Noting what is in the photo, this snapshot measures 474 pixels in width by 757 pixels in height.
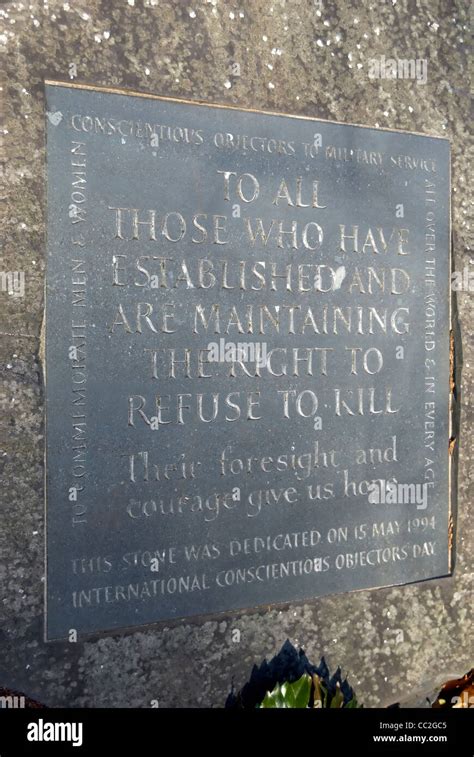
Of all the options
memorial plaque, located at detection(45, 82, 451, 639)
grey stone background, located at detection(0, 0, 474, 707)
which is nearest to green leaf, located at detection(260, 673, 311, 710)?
grey stone background, located at detection(0, 0, 474, 707)

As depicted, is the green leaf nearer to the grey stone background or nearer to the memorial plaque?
the grey stone background

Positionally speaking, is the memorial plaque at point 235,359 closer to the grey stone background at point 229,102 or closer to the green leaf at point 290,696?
the grey stone background at point 229,102

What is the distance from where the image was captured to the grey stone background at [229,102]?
2.65 m

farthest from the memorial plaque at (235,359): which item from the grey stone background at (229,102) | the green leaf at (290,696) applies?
the green leaf at (290,696)

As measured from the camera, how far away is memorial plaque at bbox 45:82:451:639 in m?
2.75

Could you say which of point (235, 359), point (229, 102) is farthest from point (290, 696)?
point (229, 102)

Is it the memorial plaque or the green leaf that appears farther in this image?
the green leaf

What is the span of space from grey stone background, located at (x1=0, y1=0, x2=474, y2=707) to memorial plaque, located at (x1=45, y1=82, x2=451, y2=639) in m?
0.07

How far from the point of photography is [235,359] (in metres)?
3.03

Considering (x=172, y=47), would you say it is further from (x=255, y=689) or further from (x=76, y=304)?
(x=255, y=689)

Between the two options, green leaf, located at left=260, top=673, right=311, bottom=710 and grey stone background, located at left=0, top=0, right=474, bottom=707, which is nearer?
grey stone background, located at left=0, top=0, right=474, bottom=707

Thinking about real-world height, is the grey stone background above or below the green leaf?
above

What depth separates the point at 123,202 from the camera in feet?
9.18

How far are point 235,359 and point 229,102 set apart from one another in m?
0.95
